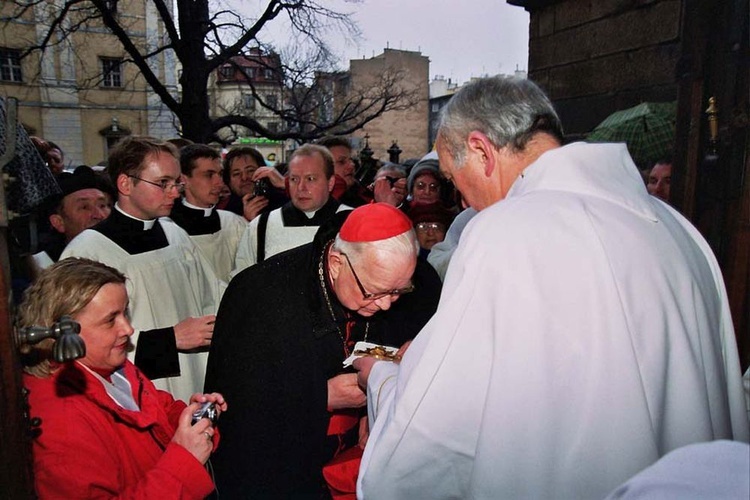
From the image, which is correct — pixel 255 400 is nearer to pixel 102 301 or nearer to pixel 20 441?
pixel 102 301

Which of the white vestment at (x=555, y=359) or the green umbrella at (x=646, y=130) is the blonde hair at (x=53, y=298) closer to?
the white vestment at (x=555, y=359)

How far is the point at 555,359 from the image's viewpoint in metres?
1.47

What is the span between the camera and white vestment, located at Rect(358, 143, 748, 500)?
1.45m

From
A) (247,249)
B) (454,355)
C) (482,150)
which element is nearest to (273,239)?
(247,249)

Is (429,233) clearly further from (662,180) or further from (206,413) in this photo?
(206,413)

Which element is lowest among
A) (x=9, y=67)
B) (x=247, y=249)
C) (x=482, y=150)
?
(x=247, y=249)

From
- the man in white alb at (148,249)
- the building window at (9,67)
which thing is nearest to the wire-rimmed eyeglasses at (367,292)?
the man in white alb at (148,249)

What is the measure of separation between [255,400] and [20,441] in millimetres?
978

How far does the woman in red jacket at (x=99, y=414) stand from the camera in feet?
5.78

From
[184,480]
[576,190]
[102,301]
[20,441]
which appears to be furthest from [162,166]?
[576,190]

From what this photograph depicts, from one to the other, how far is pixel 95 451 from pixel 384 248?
3.90ft

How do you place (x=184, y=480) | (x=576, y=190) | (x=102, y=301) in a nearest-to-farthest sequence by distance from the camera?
(x=576, y=190) < (x=184, y=480) < (x=102, y=301)

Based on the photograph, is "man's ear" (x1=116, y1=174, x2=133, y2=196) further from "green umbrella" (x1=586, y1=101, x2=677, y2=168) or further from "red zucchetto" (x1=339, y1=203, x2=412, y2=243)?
"green umbrella" (x1=586, y1=101, x2=677, y2=168)

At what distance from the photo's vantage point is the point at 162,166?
320 centimetres
